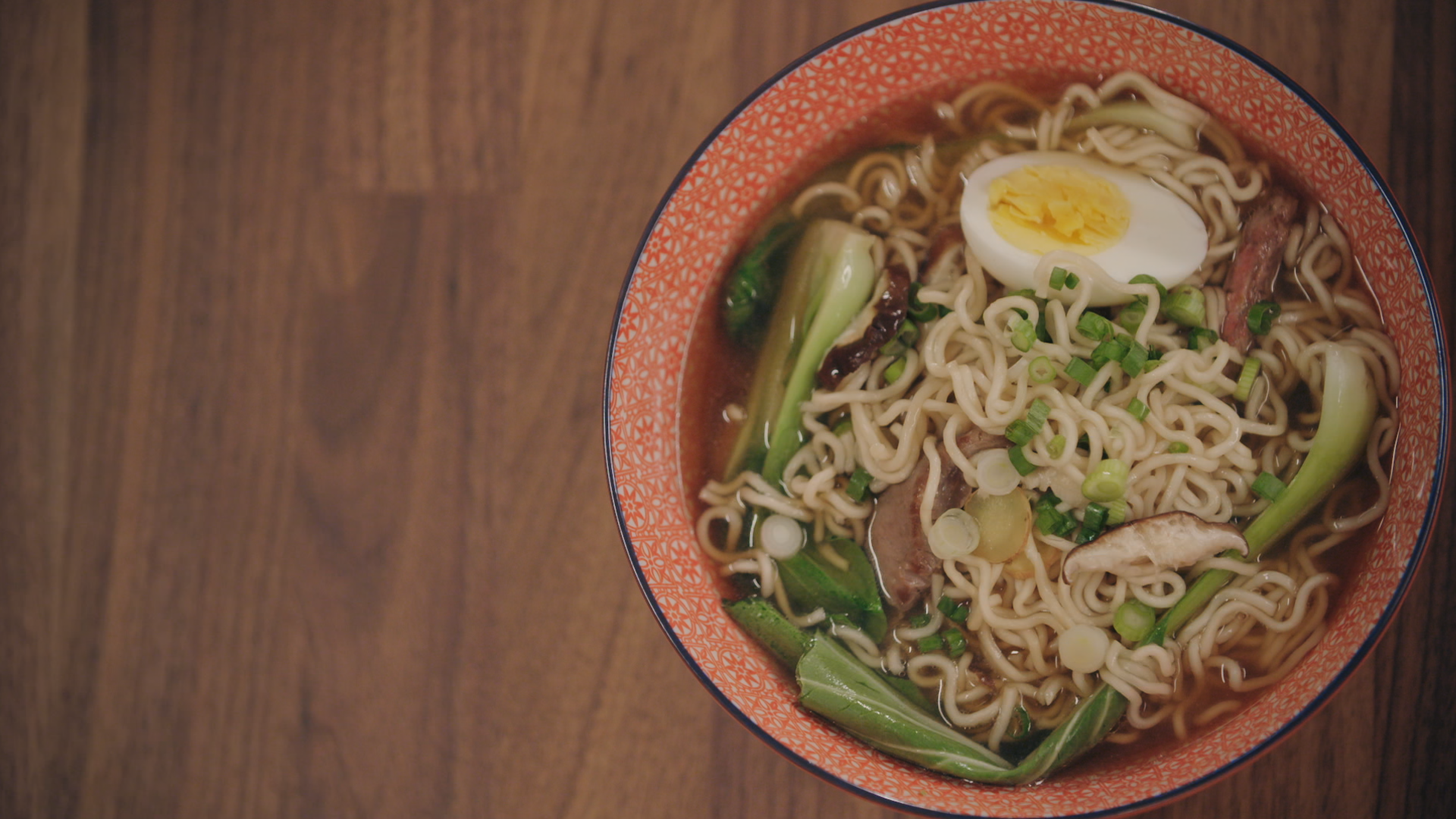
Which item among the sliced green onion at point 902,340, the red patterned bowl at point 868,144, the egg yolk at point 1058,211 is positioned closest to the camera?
the red patterned bowl at point 868,144

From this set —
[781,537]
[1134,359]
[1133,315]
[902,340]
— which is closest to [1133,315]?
[1133,315]

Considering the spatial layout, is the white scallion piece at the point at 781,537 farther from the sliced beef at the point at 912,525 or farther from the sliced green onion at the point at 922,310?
the sliced green onion at the point at 922,310

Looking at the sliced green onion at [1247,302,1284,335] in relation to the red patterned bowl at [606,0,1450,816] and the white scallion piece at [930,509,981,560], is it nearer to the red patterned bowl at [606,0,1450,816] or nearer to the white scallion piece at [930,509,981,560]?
the red patterned bowl at [606,0,1450,816]

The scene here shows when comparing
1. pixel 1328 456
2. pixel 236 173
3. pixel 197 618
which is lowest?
pixel 197 618

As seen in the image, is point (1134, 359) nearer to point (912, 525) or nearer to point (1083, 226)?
point (1083, 226)

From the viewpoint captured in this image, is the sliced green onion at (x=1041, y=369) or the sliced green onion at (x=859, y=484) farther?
the sliced green onion at (x=859, y=484)

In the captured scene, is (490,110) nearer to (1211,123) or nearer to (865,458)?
(865,458)

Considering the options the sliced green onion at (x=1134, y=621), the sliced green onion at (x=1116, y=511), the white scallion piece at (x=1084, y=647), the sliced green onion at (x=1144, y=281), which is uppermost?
the sliced green onion at (x=1144, y=281)

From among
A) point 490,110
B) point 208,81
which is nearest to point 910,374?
point 490,110

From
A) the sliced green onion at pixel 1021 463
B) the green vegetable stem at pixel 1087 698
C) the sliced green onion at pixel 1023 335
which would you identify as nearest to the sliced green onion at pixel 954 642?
the green vegetable stem at pixel 1087 698
